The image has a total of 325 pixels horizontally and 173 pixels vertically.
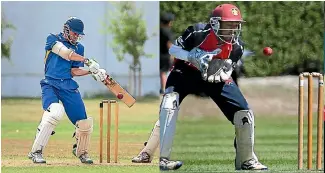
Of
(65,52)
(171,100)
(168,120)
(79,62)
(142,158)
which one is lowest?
(142,158)

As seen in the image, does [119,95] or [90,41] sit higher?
[90,41]

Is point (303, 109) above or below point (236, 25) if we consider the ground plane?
below

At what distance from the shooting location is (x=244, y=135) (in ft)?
29.5

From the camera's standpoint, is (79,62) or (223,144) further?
(223,144)

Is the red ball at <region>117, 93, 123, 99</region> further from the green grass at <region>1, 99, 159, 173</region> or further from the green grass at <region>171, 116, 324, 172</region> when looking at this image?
the green grass at <region>171, 116, 324, 172</region>

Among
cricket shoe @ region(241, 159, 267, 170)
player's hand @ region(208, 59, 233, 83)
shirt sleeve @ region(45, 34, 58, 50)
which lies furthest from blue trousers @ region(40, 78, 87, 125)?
cricket shoe @ region(241, 159, 267, 170)

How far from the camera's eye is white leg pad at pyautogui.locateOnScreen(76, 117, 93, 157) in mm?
9281

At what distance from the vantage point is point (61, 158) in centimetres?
935

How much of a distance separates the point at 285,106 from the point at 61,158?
2.31m

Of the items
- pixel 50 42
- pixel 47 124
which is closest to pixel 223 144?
pixel 47 124

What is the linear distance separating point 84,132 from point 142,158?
0.62m

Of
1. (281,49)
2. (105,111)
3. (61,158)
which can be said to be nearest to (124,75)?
(105,111)

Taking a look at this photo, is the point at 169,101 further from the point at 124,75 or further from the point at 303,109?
the point at 303,109

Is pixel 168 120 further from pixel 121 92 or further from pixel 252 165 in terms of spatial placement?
pixel 252 165
